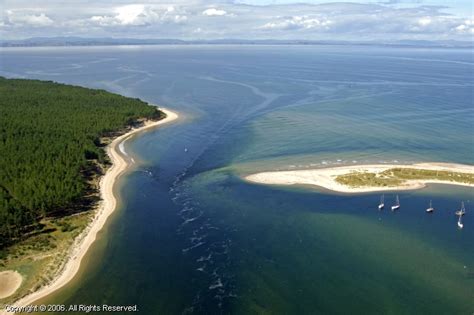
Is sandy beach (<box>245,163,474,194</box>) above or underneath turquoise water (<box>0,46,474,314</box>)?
above

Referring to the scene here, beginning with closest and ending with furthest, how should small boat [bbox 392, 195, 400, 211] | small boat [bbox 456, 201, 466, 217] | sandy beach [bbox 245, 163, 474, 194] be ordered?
small boat [bbox 456, 201, 466, 217], small boat [bbox 392, 195, 400, 211], sandy beach [bbox 245, 163, 474, 194]

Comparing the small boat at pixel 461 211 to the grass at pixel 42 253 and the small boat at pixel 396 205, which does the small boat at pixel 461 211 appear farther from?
the grass at pixel 42 253

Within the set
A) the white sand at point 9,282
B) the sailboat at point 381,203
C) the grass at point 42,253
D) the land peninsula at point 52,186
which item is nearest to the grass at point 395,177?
the sailboat at point 381,203

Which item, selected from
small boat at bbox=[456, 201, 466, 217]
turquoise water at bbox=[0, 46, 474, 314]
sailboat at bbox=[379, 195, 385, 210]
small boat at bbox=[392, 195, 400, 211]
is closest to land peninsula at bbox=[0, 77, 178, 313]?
turquoise water at bbox=[0, 46, 474, 314]

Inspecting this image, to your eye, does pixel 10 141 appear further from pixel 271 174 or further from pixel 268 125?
pixel 268 125

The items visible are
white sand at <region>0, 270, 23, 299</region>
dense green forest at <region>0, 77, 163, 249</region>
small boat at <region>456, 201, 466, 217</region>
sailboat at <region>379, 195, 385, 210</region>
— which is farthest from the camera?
sailboat at <region>379, 195, 385, 210</region>

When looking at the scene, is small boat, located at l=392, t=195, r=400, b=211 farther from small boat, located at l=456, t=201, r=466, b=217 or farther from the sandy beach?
small boat, located at l=456, t=201, r=466, b=217

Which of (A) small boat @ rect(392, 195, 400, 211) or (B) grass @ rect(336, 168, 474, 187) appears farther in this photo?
(B) grass @ rect(336, 168, 474, 187)
